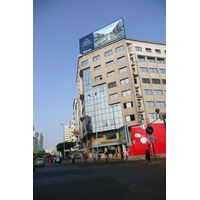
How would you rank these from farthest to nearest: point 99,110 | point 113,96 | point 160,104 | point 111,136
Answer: point 99,110, point 113,96, point 111,136, point 160,104

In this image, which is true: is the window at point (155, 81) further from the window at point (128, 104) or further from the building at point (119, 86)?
the window at point (128, 104)

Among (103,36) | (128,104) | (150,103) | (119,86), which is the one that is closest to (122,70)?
(119,86)

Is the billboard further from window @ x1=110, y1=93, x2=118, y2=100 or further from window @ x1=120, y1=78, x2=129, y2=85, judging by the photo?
window @ x1=110, y1=93, x2=118, y2=100

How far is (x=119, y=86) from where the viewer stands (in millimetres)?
38781

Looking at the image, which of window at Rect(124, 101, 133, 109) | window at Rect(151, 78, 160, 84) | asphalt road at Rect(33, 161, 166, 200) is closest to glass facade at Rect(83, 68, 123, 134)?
window at Rect(124, 101, 133, 109)

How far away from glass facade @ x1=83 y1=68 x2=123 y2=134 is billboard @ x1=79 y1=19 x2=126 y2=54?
7188 millimetres

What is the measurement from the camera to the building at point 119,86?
36.9 m

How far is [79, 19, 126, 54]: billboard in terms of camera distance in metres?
42.8

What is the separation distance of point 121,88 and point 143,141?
1298 centimetres

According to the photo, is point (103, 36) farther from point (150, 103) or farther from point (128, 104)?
point (150, 103)
